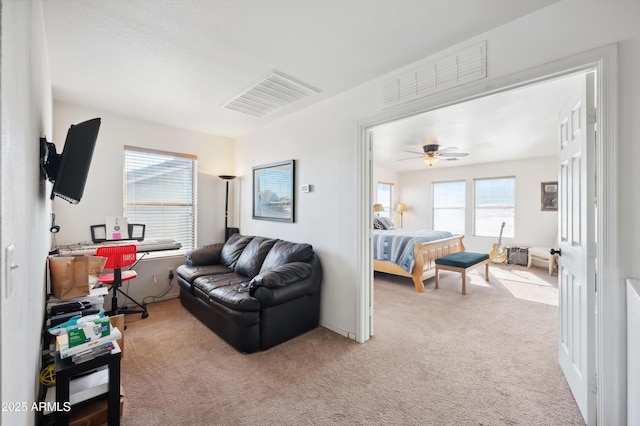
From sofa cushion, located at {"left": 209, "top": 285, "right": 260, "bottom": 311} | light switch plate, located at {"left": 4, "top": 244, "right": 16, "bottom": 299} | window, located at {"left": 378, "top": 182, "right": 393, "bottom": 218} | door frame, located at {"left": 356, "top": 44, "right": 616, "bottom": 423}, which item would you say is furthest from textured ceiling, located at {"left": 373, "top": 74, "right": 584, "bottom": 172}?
light switch plate, located at {"left": 4, "top": 244, "right": 16, "bottom": 299}

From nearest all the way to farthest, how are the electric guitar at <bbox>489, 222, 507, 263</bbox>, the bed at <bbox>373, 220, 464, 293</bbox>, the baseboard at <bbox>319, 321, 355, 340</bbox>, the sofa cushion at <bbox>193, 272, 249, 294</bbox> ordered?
the baseboard at <bbox>319, 321, 355, 340</bbox>, the sofa cushion at <bbox>193, 272, 249, 294</bbox>, the bed at <bbox>373, 220, 464, 293</bbox>, the electric guitar at <bbox>489, 222, 507, 263</bbox>

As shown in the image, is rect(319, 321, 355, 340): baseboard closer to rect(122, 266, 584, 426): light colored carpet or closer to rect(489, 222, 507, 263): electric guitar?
rect(122, 266, 584, 426): light colored carpet

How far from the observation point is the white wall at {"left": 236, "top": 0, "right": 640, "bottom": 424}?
145 centimetres

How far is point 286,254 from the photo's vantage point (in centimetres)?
309

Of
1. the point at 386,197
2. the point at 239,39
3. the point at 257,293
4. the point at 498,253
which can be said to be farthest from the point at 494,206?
the point at 239,39

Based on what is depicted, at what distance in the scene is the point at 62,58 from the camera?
7.53ft

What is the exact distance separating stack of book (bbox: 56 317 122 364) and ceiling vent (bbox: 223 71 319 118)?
7.73ft

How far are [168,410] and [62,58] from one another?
288 cm

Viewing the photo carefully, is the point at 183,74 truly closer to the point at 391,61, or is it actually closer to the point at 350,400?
the point at 391,61

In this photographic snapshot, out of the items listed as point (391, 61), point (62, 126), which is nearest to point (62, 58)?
point (62, 126)

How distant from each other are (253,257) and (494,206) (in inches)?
253

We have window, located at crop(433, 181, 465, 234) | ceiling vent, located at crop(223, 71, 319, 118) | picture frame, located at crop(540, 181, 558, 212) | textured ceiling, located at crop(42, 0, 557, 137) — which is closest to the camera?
textured ceiling, located at crop(42, 0, 557, 137)

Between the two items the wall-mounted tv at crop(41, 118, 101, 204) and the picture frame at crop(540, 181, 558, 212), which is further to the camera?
the picture frame at crop(540, 181, 558, 212)

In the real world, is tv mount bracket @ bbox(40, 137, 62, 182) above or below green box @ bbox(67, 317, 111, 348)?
above
